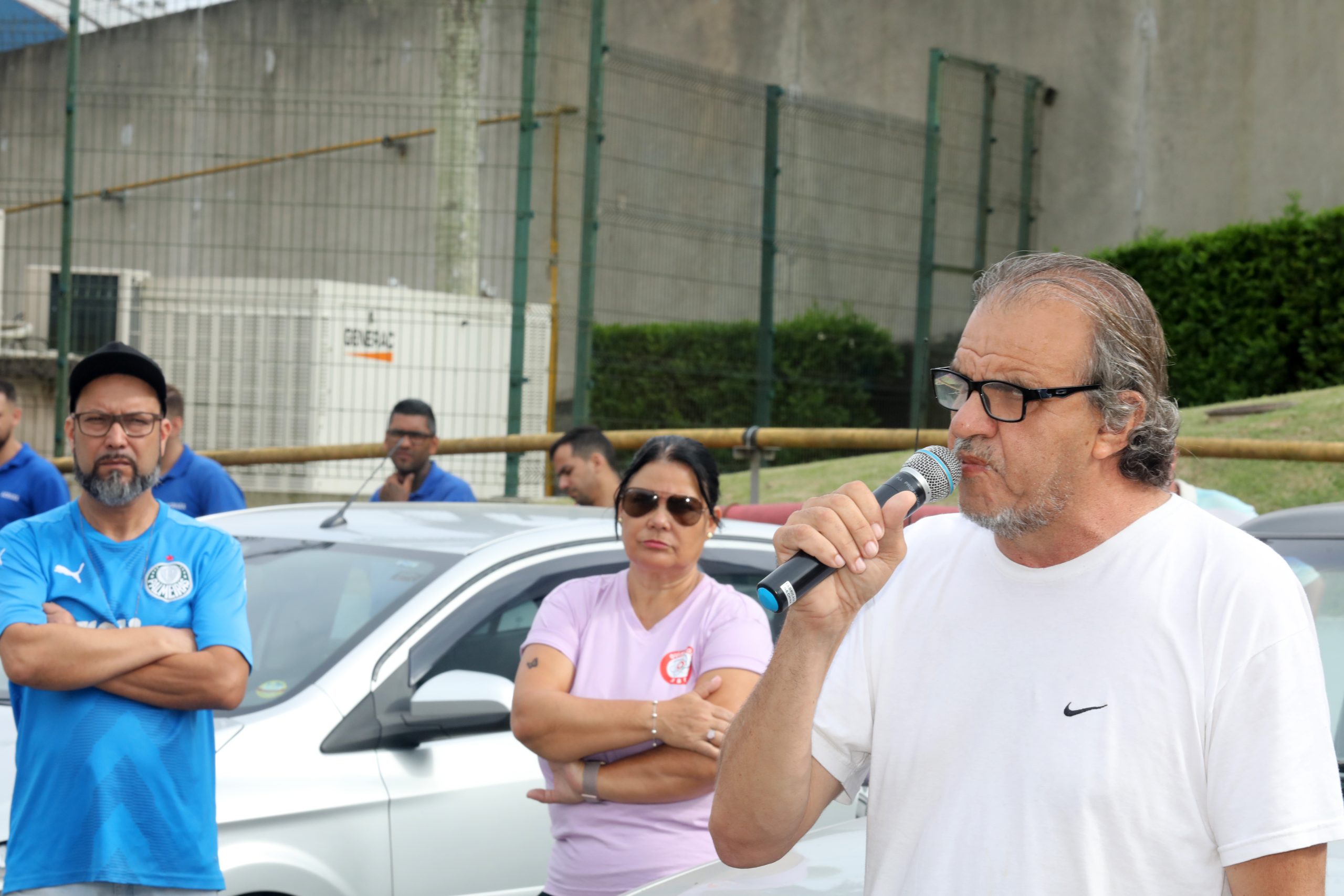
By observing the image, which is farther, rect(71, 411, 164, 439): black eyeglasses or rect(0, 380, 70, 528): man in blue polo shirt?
rect(0, 380, 70, 528): man in blue polo shirt

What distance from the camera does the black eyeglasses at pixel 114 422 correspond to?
3709 mm

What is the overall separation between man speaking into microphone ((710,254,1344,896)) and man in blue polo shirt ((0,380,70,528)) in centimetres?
510

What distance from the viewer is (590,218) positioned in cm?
1102

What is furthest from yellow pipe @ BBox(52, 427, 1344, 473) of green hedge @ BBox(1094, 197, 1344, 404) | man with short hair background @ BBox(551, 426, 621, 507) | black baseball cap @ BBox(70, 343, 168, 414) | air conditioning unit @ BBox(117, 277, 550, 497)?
green hedge @ BBox(1094, 197, 1344, 404)

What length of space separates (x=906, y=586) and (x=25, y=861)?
221 cm

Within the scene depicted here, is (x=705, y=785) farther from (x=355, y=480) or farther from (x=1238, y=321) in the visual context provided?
(x=1238, y=321)

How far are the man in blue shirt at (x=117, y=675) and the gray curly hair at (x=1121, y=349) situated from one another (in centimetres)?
215

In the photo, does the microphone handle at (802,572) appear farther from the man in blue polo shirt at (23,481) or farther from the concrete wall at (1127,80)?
the concrete wall at (1127,80)

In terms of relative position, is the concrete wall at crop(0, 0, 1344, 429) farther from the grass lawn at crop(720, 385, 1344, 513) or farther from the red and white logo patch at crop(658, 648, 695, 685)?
the red and white logo patch at crop(658, 648, 695, 685)

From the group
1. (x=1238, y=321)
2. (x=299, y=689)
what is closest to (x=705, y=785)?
(x=299, y=689)

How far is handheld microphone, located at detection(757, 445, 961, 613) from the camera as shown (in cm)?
195

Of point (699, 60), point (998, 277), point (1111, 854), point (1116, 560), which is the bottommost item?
point (1111, 854)

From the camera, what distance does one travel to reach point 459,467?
428 inches

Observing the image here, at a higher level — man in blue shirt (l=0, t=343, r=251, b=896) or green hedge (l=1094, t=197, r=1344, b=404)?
green hedge (l=1094, t=197, r=1344, b=404)
